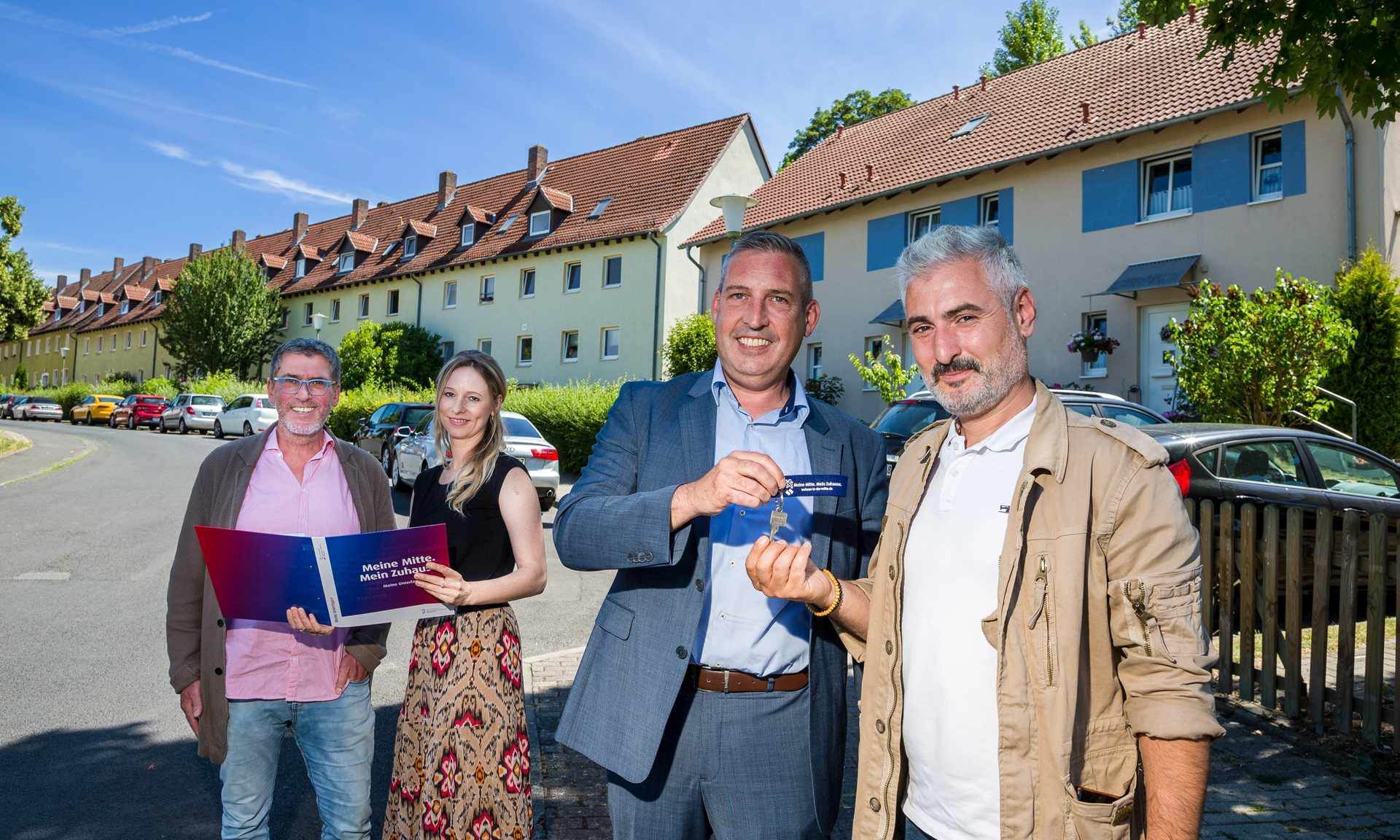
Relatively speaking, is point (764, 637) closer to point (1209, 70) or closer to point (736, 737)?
point (736, 737)

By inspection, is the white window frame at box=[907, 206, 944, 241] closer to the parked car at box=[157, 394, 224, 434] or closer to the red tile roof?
the red tile roof

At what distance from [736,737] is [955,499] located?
0.81m

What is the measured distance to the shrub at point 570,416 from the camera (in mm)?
21719

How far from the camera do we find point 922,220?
23.7 m

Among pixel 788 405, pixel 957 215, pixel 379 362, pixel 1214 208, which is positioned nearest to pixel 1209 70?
pixel 1214 208

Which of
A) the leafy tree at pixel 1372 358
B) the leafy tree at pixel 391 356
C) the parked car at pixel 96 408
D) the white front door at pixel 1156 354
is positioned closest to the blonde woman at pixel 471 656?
the leafy tree at pixel 1372 358

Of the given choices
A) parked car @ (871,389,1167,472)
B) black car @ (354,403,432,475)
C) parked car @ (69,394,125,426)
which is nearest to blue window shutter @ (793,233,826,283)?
black car @ (354,403,432,475)

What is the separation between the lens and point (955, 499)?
2049 millimetres

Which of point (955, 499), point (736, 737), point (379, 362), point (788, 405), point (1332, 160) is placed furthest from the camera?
point (379, 362)

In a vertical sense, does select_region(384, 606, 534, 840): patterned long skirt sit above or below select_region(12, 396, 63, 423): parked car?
below

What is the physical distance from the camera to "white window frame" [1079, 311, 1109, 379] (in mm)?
18703

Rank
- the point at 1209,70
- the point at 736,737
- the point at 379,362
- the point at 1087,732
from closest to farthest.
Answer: the point at 1087,732 < the point at 736,737 < the point at 1209,70 < the point at 379,362

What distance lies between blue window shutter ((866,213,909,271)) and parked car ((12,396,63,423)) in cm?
5229

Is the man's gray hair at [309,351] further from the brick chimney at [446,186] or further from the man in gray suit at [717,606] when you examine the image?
the brick chimney at [446,186]
